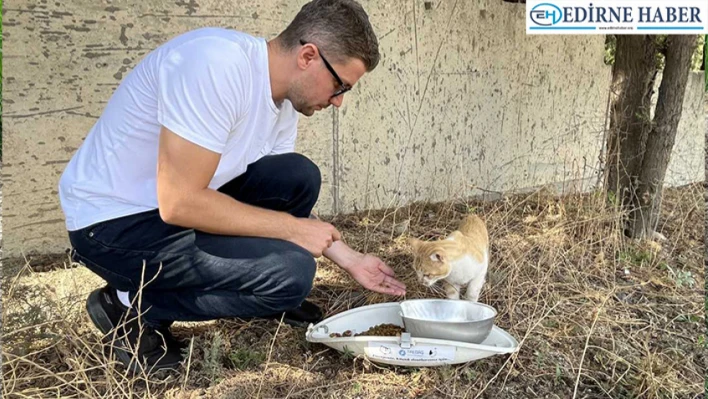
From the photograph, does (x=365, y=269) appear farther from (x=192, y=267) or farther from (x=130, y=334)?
(x=130, y=334)

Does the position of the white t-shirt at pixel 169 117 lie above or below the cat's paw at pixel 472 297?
above

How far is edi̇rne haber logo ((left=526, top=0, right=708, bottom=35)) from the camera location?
3332mm

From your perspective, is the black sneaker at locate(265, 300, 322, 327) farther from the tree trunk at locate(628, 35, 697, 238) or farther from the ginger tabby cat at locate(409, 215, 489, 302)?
the tree trunk at locate(628, 35, 697, 238)

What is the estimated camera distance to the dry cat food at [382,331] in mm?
2127

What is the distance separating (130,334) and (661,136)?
301 cm

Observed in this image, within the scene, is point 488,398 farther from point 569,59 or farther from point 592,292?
point 569,59

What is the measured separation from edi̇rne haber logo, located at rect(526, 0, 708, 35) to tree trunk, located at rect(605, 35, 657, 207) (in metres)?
0.08

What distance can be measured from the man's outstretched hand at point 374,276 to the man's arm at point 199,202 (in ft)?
1.03

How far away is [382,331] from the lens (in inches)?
84.4

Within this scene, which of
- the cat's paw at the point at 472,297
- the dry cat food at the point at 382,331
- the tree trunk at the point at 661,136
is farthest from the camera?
the tree trunk at the point at 661,136

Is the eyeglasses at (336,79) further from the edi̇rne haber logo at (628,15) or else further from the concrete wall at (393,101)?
the edi̇rne haber logo at (628,15)

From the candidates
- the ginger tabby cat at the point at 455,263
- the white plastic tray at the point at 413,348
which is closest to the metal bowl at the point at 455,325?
the white plastic tray at the point at 413,348

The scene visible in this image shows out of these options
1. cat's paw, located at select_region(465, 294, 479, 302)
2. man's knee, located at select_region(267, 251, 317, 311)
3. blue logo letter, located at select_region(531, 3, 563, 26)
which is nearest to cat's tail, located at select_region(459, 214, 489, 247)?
cat's paw, located at select_region(465, 294, 479, 302)

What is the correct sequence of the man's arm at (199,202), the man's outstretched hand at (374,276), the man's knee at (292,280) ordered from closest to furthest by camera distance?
the man's arm at (199,202)
the man's knee at (292,280)
the man's outstretched hand at (374,276)
